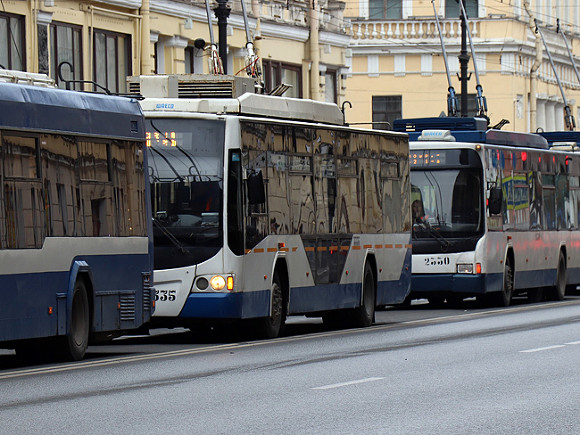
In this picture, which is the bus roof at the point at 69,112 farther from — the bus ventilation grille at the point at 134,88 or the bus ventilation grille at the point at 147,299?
the bus ventilation grille at the point at 134,88

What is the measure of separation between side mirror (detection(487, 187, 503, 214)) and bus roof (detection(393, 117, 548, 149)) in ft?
3.97

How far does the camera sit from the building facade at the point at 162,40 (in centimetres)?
3356

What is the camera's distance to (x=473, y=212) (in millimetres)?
29328

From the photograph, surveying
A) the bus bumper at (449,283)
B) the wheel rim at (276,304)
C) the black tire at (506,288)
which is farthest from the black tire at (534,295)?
the wheel rim at (276,304)

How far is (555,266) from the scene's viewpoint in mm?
33406

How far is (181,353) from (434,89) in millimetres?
→ 52397

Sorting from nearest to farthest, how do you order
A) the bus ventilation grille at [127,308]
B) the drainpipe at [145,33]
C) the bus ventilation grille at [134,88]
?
the bus ventilation grille at [127,308] → the bus ventilation grille at [134,88] → the drainpipe at [145,33]

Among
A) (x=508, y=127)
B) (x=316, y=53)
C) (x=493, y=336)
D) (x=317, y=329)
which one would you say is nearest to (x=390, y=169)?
(x=317, y=329)

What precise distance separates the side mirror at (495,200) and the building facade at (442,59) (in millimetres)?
36744

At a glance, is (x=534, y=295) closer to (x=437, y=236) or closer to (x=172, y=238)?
(x=437, y=236)

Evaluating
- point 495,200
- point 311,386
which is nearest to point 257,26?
point 495,200

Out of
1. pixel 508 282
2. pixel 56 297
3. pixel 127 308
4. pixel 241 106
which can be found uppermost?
pixel 241 106

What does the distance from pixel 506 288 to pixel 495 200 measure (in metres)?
2.03

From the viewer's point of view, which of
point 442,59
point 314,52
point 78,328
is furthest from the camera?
point 442,59
